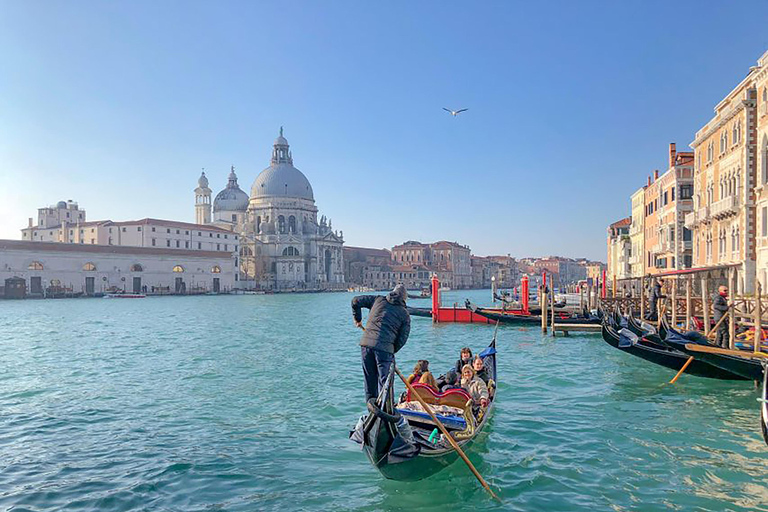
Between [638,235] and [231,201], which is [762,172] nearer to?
[638,235]

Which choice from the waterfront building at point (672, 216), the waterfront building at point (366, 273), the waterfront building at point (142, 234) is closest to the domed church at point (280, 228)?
the waterfront building at point (142, 234)

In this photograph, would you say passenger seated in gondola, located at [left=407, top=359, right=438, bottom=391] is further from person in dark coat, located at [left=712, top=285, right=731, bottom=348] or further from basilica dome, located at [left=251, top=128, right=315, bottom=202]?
basilica dome, located at [left=251, top=128, right=315, bottom=202]

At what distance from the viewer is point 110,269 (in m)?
51.5

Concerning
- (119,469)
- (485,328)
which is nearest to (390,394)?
(119,469)

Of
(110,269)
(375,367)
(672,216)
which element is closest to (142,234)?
(110,269)

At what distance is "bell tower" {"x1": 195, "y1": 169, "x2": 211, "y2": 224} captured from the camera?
83125mm

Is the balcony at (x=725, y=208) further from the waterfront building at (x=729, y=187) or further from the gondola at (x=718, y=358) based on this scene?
the gondola at (x=718, y=358)

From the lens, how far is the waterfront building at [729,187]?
15.8 m

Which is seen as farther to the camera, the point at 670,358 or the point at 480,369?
the point at 670,358

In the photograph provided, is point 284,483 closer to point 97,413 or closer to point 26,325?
point 97,413

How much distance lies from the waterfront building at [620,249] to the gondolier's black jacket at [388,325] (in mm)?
30956

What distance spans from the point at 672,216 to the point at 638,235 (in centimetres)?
782

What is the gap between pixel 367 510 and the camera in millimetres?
4617

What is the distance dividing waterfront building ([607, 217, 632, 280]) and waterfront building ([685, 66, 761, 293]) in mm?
14185
